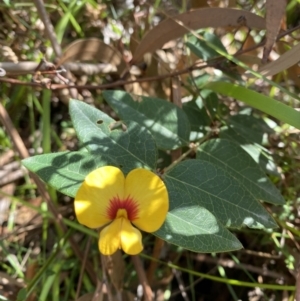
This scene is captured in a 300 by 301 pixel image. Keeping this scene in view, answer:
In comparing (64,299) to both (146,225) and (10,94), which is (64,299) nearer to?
(146,225)

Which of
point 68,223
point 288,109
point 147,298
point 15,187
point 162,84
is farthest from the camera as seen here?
point 15,187

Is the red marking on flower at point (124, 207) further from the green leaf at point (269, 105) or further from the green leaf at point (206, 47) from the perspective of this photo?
the green leaf at point (206, 47)

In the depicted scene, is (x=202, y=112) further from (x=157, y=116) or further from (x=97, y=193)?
(x=97, y=193)

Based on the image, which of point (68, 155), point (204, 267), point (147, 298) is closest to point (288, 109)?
point (68, 155)

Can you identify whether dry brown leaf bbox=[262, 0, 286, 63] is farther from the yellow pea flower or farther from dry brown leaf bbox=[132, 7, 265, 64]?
the yellow pea flower

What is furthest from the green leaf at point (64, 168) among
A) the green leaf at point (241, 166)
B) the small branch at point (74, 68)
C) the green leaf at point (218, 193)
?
the small branch at point (74, 68)

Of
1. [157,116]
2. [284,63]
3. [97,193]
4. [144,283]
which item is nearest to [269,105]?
[284,63]
